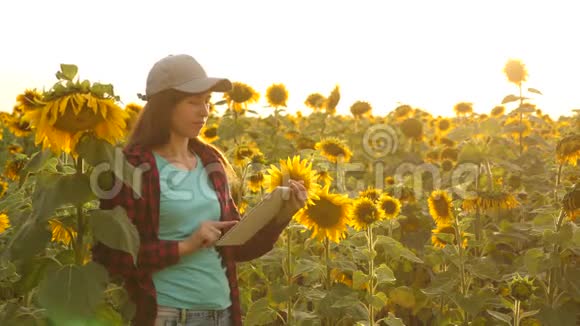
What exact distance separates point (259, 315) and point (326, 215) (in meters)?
0.62

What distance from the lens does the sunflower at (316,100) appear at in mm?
9203

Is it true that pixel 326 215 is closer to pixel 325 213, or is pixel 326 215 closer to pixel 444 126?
pixel 325 213

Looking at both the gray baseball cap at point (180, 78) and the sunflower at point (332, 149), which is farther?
the sunflower at point (332, 149)

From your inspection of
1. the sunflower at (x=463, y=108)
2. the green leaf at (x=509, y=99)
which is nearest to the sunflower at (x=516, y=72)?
the green leaf at (x=509, y=99)

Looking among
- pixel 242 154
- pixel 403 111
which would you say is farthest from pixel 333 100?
pixel 242 154

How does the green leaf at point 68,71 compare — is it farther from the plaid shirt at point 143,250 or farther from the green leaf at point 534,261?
the green leaf at point 534,261

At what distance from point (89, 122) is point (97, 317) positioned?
0.59 m

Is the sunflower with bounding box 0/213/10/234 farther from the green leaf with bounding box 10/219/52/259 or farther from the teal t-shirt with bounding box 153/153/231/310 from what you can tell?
the green leaf with bounding box 10/219/52/259

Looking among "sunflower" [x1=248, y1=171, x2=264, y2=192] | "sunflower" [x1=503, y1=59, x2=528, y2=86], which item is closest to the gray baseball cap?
"sunflower" [x1=248, y1=171, x2=264, y2=192]

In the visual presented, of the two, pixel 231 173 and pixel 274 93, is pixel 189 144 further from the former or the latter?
pixel 274 93

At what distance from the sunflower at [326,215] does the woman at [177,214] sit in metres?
0.49

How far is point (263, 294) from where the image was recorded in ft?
15.9

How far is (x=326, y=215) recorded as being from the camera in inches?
132

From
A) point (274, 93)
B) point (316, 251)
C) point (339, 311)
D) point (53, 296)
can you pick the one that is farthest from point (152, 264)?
Answer: point (274, 93)
